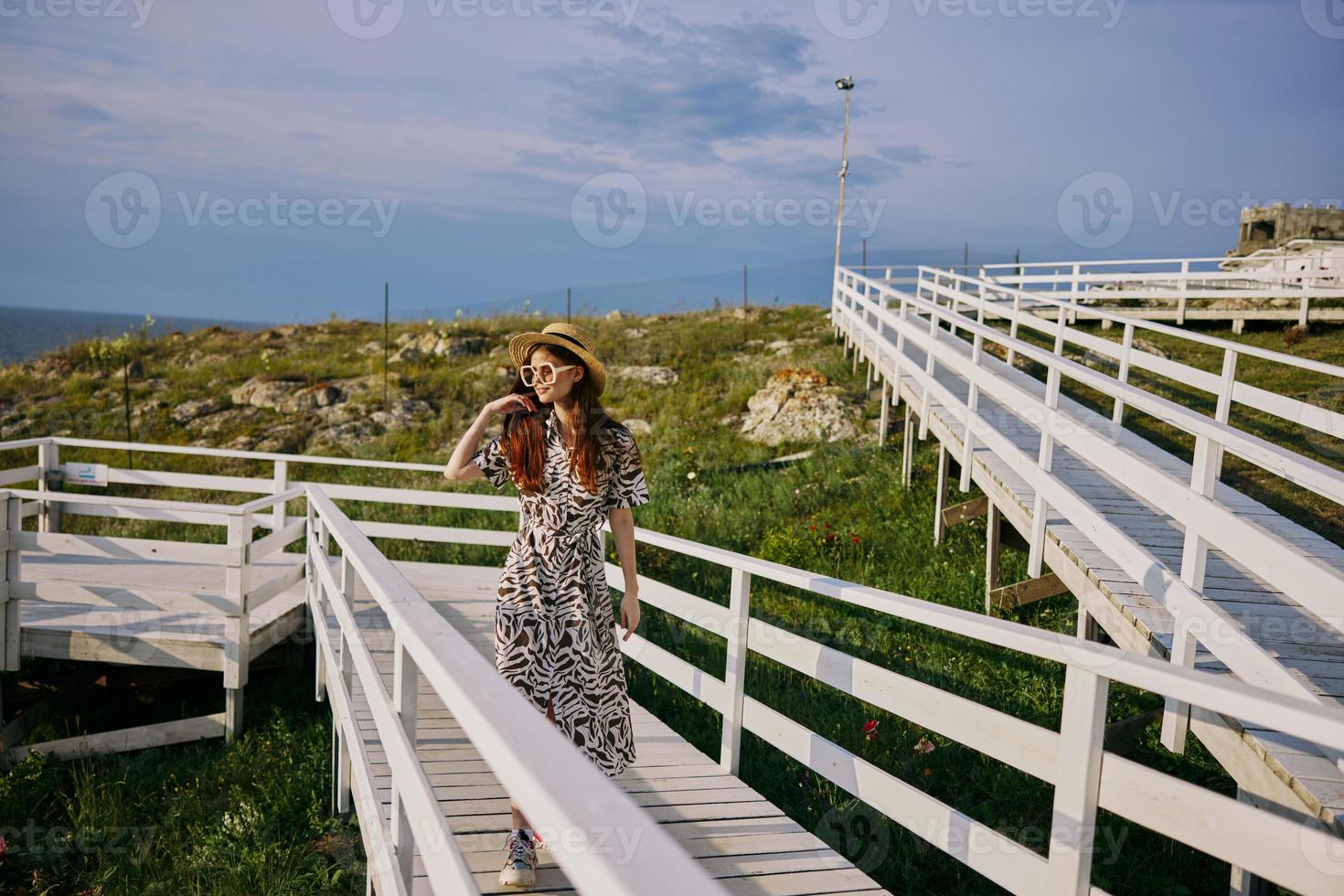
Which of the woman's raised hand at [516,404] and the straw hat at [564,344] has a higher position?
the straw hat at [564,344]

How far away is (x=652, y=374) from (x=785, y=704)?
546 inches

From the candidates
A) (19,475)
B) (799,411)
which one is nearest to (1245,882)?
(799,411)

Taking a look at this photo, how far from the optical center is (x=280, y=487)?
10.8m

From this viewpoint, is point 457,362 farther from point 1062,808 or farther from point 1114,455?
point 1062,808

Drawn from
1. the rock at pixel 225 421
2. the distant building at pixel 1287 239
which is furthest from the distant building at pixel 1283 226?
the rock at pixel 225 421

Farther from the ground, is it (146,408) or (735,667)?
(735,667)

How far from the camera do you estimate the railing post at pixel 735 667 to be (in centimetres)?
477

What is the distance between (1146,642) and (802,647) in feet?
4.84

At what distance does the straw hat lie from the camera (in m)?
3.75

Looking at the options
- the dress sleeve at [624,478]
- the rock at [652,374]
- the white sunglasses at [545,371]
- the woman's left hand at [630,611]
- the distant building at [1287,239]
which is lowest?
Answer: the woman's left hand at [630,611]

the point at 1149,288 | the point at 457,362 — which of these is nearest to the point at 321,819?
the point at 457,362

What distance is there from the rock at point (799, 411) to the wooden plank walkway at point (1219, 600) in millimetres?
5762

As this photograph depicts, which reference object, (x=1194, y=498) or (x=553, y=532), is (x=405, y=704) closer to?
(x=553, y=532)

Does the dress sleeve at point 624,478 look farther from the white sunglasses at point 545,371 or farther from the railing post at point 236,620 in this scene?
the railing post at point 236,620
